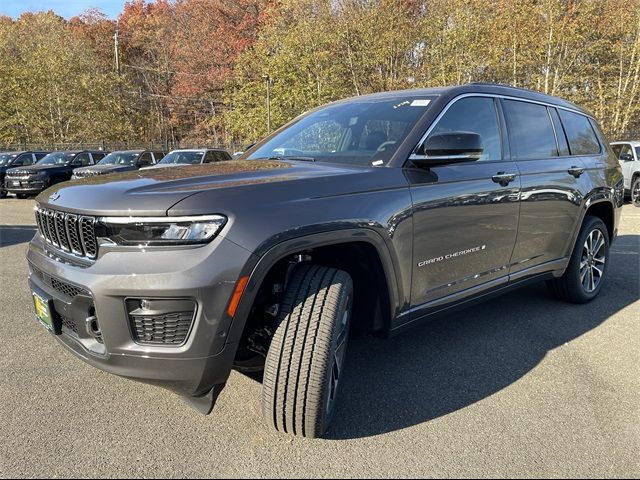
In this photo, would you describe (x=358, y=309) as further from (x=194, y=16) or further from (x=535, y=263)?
(x=194, y=16)

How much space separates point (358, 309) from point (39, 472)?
5.75ft

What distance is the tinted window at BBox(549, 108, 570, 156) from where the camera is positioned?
4.20 meters

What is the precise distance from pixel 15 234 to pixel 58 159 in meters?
10.7

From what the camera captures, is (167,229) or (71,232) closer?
(167,229)

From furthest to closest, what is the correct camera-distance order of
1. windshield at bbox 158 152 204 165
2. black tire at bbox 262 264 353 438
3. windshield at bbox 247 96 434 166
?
windshield at bbox 158 152 204 165, windshield at bbox 247 96 434 166, black tire at bbox 262 264 353 438

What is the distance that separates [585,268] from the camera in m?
4.57

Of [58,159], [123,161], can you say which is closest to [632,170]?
[123,161]

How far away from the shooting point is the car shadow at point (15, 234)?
7.80 m

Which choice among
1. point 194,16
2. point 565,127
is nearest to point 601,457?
point 565,127

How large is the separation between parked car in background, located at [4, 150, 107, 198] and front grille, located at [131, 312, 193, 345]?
1600 cm

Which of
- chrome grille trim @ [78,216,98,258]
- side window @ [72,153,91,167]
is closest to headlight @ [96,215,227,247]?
chrome grille trim @ [78,216,98,258]

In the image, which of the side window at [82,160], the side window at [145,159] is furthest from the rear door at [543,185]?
the side window at [82,160]

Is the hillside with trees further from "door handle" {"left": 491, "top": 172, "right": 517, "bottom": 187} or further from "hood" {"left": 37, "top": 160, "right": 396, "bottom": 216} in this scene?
"hood" {"left": 37, "top": 160, "right": 396, "bottom": 216}

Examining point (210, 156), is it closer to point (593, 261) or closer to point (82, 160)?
point (82, 160)
